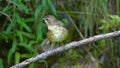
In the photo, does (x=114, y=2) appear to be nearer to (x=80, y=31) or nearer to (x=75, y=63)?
(x=80, y=31)

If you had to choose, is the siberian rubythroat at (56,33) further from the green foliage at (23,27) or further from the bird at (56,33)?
the green foliage at (23,27)

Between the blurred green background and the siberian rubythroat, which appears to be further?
the blurred green background

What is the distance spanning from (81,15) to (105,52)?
448 mm

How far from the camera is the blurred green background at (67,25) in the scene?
2.70 meters

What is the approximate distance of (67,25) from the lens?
10.4 feet

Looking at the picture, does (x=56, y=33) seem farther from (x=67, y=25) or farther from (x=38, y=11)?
(x=67, y=25)

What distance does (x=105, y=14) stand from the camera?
3.10 m

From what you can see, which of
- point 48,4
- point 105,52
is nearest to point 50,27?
point 48,4

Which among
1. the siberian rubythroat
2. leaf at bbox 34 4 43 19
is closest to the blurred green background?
leaf at bbox 34 4 43 19

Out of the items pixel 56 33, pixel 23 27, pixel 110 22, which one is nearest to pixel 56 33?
pixel 56 33

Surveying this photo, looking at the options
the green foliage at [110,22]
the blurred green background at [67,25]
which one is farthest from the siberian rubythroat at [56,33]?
the green foliage at [110,22]

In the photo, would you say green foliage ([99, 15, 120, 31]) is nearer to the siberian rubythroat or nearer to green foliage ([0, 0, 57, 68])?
green foliage ([0, 0, 57, 68])

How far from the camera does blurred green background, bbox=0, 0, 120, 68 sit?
2.70 meters

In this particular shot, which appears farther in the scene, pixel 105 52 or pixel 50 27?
pixel 105 52
